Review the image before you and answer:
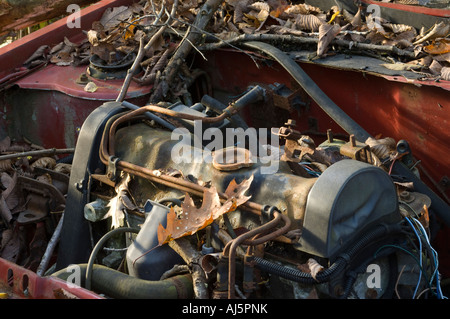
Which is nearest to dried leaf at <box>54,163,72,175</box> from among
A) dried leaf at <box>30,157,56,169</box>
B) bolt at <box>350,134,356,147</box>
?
dried leaf at <box>30,157,56,169</box>

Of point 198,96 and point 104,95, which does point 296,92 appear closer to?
point 198,96

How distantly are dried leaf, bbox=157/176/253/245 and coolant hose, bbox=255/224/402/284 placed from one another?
26cm

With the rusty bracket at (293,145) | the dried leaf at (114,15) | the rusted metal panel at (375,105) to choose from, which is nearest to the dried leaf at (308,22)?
the rusted metal panel at (375,105)

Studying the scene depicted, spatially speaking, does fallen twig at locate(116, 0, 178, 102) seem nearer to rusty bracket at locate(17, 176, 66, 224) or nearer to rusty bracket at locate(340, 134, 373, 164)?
rusty bracket at locate(17, 176, 66, 224)

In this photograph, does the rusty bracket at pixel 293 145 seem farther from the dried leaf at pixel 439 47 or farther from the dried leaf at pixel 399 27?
the dried leaf at pixel 399 27

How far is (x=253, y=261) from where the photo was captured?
2.43 m

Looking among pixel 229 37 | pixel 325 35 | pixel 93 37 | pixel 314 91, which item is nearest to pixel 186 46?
pixel 229 37

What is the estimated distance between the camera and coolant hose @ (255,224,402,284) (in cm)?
237

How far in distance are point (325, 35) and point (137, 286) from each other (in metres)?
2.26

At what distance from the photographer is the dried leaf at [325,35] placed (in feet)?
13.1

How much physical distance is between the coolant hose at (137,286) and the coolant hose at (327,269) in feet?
1.12

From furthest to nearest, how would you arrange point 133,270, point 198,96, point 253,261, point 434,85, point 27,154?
point 198,96 < point 27,154 < point 434,85 < point 133,270 < point 253,261

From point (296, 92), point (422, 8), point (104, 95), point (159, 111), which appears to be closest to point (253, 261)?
point (159, 111)

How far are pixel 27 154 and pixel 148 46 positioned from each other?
1113mm
